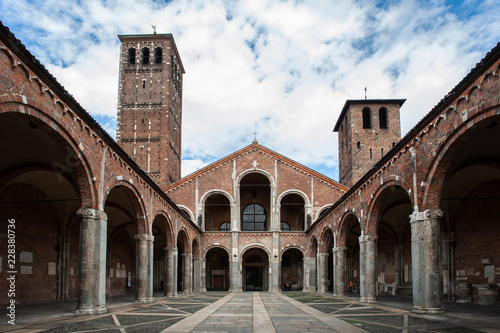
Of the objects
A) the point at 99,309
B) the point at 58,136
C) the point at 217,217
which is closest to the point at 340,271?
the point at 99,309

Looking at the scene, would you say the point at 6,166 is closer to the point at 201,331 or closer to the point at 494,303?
the point at 201,331

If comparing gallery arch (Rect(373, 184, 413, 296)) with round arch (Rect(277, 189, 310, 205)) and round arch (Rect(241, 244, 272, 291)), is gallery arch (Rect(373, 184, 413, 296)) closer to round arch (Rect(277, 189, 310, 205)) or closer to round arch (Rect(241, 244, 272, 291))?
round arch (Rect(277, 189, 310, 205))

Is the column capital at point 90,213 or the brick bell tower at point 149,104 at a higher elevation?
the brick bell tower at point 149,104

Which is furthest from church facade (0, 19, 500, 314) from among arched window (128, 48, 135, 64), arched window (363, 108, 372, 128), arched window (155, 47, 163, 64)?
arched window (128, 48, 135, 64)

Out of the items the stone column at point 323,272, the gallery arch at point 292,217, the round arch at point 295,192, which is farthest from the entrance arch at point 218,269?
the stone column at point 323,272

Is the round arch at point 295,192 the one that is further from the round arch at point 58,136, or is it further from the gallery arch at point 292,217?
the round arch at point 58,136

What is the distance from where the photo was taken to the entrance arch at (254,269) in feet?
124

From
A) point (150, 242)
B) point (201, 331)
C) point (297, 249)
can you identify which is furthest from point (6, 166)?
point (297, 249)

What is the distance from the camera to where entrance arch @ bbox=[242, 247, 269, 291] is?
37.8m

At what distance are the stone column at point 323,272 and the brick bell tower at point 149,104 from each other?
65.8 ft

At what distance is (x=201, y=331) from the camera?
31.4ft

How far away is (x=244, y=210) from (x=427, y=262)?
86.8 feet

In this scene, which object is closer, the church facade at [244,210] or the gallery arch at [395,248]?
the church facade at [244,210]

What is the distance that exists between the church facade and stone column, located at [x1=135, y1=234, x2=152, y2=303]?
5 cm
